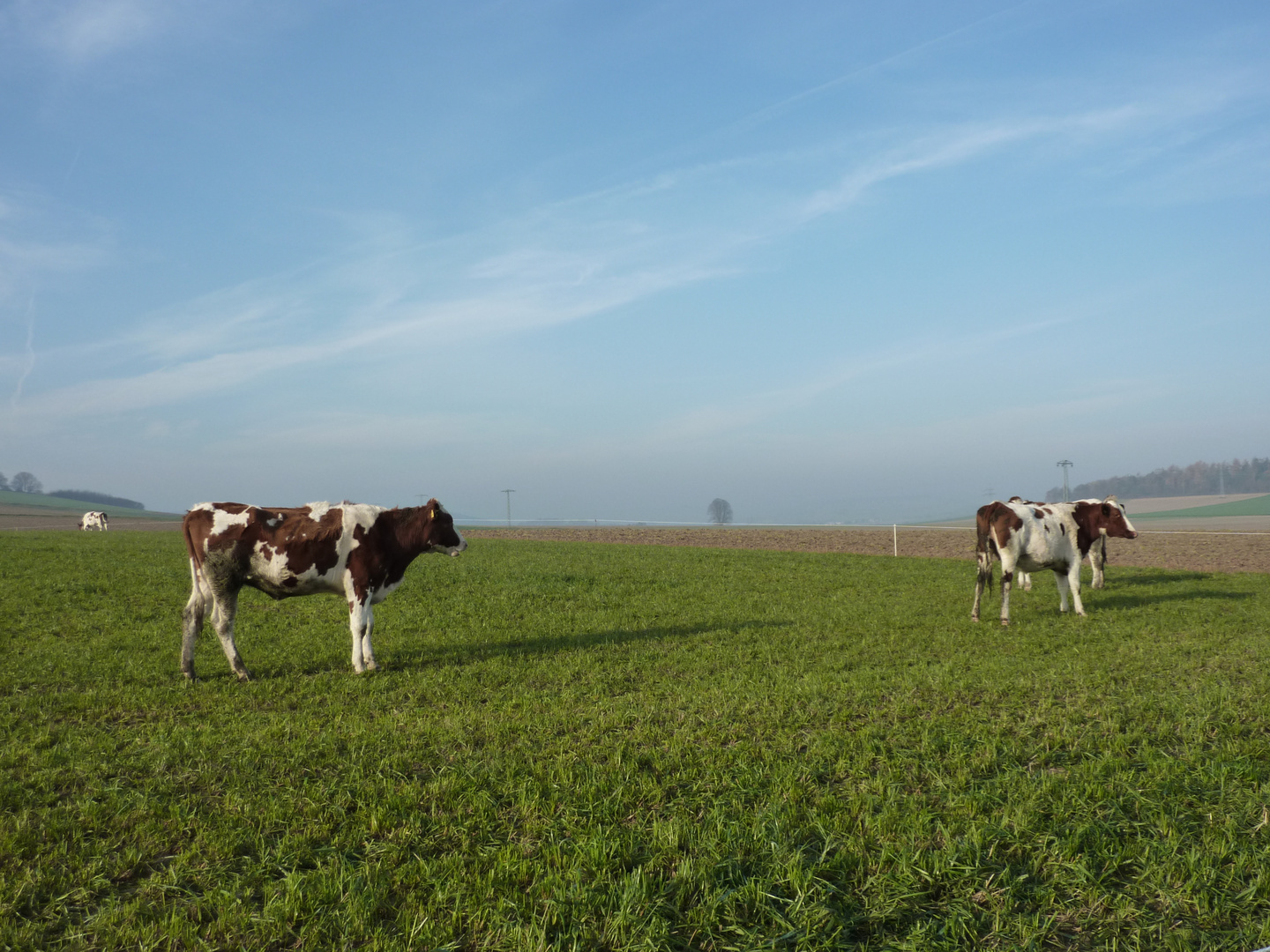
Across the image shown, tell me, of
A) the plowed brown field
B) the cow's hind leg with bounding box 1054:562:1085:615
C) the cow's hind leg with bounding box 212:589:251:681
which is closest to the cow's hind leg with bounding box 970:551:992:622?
the cow's hind leg with bounding box 1054:562:1085:615

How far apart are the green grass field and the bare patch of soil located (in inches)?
774

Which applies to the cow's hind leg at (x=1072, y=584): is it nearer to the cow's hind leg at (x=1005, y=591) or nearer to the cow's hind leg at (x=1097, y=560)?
the cow's hind leg at (x=1005, y=591)

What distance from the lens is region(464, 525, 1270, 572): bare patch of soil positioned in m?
29.2

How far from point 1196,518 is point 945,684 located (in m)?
107

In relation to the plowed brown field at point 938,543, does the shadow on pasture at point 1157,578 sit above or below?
above

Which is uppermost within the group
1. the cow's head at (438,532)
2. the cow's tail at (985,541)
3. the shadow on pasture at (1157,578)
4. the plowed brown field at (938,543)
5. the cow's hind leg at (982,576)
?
the cow's head at (438,532)

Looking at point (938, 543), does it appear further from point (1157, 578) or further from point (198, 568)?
point (198, 568)

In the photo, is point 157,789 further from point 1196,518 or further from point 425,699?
point 1196,518

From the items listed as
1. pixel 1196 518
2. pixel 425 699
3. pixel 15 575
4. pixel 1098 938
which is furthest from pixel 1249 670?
pixel 1196 518

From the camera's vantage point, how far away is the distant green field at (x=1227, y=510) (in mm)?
99688

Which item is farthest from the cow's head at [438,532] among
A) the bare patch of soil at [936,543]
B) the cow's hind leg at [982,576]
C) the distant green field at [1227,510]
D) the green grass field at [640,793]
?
the distant green field at [1227,510]

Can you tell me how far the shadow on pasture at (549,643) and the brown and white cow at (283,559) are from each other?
103 cm

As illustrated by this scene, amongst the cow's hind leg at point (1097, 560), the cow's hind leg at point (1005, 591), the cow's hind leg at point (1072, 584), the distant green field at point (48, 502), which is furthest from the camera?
the distant green field at point (48, 502)

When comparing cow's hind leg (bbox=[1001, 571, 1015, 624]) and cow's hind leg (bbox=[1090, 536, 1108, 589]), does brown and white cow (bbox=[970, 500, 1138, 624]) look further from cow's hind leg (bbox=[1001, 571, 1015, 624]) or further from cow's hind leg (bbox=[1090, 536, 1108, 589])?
cow's hind leg (bbox=[1090, 536, 1108, 589])
